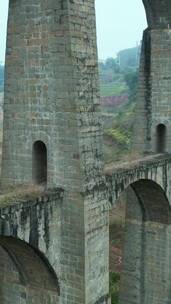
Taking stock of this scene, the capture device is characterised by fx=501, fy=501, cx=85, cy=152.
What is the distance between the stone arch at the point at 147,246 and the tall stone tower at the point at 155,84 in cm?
200

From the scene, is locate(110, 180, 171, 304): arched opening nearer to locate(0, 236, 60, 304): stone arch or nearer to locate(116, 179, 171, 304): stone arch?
locate(116, 179, 171, 304): stone arch

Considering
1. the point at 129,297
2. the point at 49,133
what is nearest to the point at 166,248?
the point at 129,297

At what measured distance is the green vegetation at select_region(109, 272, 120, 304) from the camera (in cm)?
2162

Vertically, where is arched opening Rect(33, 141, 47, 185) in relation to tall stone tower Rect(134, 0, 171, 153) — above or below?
below

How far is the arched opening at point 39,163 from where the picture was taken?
13.5 m

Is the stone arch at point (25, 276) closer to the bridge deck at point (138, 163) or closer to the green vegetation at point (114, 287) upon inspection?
the bridge deck at point (138, 163)

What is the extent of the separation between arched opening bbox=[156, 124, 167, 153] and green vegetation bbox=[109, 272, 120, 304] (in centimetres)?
686

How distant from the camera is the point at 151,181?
17.6 metres

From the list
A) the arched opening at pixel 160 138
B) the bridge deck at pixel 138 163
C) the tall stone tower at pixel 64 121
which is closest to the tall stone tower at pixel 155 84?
the arched opening at pixel 160 138

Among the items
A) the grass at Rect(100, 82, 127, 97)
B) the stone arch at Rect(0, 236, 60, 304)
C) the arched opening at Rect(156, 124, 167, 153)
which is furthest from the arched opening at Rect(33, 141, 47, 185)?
the grass at Rect(100, 82, 127, 97)

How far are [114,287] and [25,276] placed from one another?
31.0 feet

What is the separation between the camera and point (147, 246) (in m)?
19.1

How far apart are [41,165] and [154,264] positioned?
7541 millimetres

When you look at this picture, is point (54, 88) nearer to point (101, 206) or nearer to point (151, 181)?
point (101, 206)
